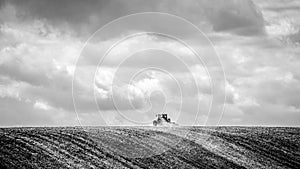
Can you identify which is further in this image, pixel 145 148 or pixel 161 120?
pixel 161 120

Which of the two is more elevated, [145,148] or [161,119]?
[161,119]

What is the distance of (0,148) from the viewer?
23266 mm

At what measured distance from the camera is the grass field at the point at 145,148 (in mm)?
23281

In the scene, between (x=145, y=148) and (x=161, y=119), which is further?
(x=161, y=119)

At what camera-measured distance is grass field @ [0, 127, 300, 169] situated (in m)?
23.3

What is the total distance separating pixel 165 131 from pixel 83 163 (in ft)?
25.3

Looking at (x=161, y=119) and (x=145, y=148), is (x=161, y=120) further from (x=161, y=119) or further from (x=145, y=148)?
(x=145, y=148)

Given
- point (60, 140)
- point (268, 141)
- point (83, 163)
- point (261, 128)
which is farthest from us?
point (261, 128)

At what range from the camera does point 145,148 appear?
25.9 meters

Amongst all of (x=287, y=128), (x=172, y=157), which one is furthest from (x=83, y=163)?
(x=287, y=128)

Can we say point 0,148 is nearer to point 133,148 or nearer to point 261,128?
point 133,148

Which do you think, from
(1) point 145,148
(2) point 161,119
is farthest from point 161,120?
(1) point 145,148

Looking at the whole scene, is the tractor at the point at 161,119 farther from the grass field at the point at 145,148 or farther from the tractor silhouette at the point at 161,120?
the grass field at the point at 145,148

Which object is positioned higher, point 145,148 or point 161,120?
point 161,120
